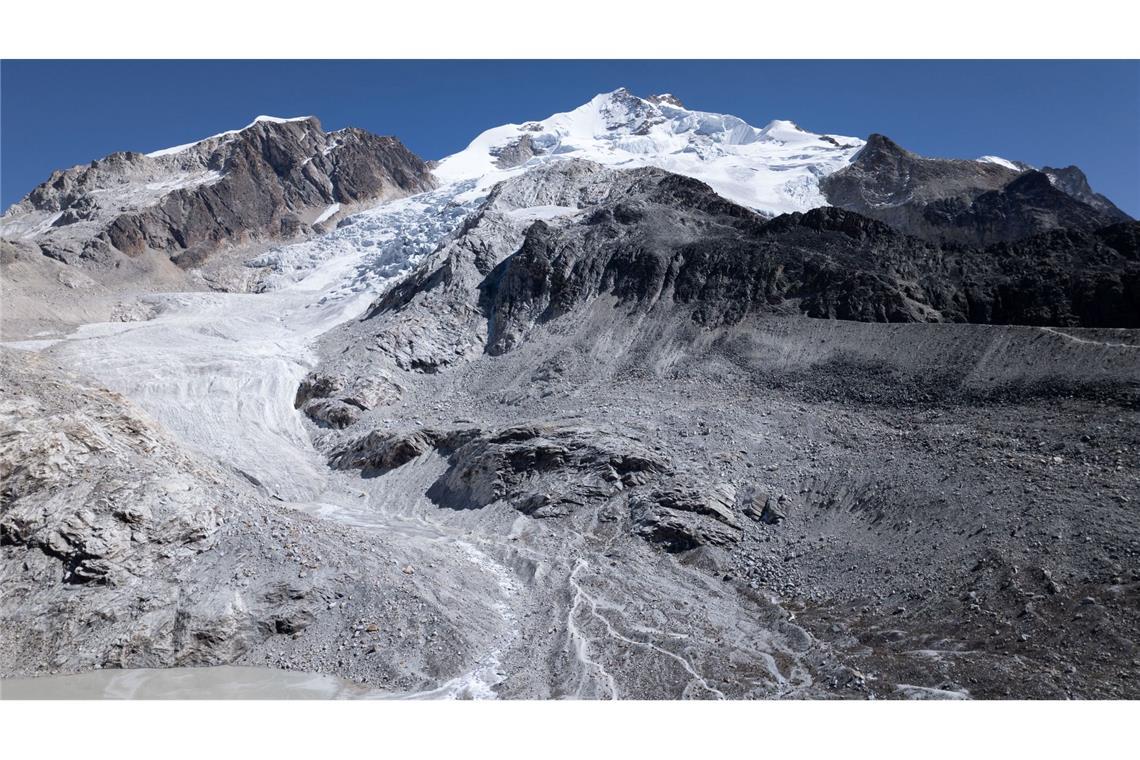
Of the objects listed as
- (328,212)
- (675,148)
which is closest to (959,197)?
(675,148)

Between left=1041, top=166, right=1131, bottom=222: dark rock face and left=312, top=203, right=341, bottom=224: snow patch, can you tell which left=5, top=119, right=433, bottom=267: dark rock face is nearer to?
left=312, top=203, right=341, bottom=224: snow patch

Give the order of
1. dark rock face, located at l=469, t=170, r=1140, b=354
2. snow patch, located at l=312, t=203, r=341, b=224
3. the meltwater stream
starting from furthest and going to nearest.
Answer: snow patch, located at l=312, t=203, r=341, b=224, dark rock face, located at l=469, t=170, r=1140, b=354, the meltwater stream

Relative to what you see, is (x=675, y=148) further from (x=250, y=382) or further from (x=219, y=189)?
(x=250, y=382)

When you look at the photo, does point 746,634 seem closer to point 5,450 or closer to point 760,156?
point 5,450

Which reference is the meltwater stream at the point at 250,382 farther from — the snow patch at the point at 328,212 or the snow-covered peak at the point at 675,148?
the snow-covered peak at the point at 675,148

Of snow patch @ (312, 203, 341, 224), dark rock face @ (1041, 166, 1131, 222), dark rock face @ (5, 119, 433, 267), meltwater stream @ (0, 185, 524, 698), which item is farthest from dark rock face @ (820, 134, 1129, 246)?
dark rock face @ (5, 119, 433, 267)
